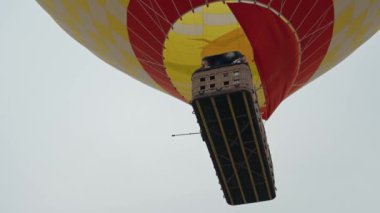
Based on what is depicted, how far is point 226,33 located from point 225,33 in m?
0.03

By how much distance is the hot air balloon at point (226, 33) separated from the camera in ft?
59.3

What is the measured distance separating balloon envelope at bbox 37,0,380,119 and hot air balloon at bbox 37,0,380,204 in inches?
1.0

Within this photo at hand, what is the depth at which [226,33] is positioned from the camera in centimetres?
1944

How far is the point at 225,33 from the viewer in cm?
1944

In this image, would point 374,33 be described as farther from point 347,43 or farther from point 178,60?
point 178,60

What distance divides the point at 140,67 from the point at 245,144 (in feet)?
13.3

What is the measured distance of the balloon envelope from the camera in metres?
18.1

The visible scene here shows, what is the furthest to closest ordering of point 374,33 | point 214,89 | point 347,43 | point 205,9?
1. point 374,33
2. point 347,43
3. point 205,9
4. point 214,89

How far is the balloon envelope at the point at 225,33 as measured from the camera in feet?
59.3

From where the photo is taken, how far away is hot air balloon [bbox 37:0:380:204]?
1806 centimetres

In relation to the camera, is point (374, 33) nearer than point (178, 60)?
No

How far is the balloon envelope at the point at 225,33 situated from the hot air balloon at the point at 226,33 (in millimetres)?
24

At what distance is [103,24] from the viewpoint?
19578 millimetres

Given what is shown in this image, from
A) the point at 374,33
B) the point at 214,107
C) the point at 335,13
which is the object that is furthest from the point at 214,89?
the point at 374,33
